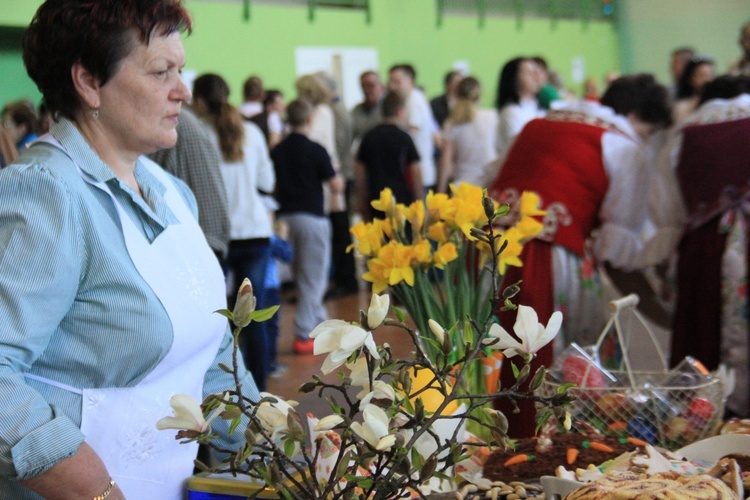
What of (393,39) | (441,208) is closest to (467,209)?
(441,208)

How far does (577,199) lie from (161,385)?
76.2 inches

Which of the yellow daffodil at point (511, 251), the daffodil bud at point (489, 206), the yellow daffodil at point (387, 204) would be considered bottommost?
the yellow daffodil at point (511, 251)

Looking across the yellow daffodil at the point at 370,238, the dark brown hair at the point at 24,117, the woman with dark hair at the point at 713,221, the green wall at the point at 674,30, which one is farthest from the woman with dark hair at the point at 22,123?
the green wall at the point at 674,30

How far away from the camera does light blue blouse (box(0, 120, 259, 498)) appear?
1.14 meters

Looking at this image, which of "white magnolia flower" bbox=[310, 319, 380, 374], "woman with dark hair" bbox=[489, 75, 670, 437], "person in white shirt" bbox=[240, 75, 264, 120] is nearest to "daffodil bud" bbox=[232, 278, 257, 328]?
"white magnolia flower" bbox=[310, 319, 380, 374]

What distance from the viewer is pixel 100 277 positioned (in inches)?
49.9

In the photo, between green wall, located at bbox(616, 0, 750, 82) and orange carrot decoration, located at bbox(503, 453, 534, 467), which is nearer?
orange carrot decoration, located at bbox(503, 453, 534, 467)

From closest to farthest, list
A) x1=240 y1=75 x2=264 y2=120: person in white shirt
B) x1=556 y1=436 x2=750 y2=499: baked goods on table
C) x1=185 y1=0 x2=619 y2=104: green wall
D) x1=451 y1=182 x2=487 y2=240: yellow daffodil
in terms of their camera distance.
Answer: x1=556 y1=436 x2=750 y2=499: baked goods on table < x1=451 y1=182 x2=487 y2=240: yellow daffodil < x1=240 y1=75 x2=264 y2=120: person in white shirt < x1=185 y1=0 x2=619 y2=104: green wall

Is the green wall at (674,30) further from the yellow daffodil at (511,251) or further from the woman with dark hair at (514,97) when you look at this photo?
the yellow daffodil at (511,251)

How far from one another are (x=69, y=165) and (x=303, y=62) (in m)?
10.0

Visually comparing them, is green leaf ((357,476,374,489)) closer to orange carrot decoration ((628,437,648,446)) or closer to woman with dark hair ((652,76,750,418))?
orange carrot decoration ((628,437,648,446))

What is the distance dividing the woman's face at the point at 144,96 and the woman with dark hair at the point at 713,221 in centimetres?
211

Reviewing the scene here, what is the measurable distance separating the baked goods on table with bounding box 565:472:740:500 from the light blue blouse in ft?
1.98

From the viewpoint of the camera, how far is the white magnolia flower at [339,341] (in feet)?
2.73
